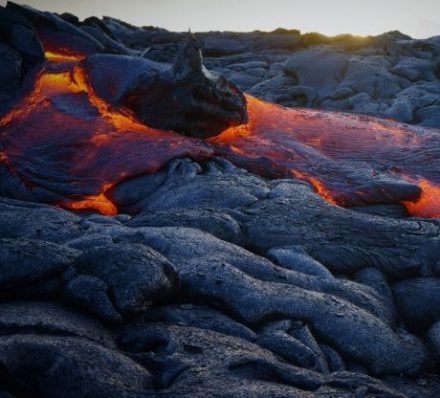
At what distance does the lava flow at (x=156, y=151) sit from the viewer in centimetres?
1034

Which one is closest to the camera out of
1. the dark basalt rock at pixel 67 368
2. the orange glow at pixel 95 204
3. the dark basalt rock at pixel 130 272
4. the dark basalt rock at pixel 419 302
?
the dark basalt rock at pixel 67 368

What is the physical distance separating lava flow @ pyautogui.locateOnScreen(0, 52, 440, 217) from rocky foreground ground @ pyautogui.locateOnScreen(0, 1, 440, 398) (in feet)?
2.42

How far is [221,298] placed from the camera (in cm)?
502

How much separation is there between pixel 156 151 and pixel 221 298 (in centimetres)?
656

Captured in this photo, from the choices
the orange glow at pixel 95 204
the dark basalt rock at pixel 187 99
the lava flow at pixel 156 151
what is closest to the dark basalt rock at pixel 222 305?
the orange glow at pixel 95 204

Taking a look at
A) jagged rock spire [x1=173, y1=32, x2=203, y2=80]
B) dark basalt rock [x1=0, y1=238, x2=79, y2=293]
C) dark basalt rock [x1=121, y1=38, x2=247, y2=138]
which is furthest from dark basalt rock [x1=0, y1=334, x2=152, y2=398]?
jagged rock spire [x1=173, y1=32, x2=203, y2=80]

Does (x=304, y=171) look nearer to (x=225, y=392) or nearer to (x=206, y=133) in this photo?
(x=206, y=133)

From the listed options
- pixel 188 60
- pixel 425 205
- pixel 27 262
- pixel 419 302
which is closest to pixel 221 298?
pixel 27 262

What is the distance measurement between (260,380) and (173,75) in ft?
33.0

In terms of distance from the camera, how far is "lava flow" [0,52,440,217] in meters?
10.3

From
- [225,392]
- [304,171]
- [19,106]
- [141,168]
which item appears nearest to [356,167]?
[304,171]

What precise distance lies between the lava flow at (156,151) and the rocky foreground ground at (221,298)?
0.74m

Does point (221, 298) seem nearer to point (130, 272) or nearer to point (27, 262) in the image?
point (130, 272)

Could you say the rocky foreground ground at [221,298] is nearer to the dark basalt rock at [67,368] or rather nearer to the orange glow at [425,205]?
the dark basalt rock at [67,368]
